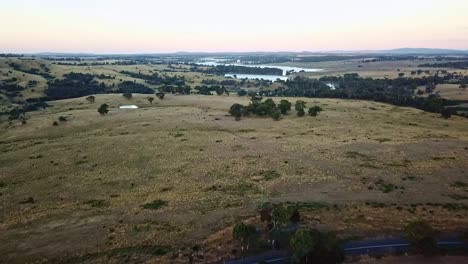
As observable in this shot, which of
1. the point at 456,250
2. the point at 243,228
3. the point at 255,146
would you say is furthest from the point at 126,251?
the point at 255,146

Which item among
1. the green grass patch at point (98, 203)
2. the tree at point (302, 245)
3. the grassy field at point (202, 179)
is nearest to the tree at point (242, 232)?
the grassy field at point (202, 179)

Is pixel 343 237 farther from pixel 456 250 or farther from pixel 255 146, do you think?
pixel 255 146

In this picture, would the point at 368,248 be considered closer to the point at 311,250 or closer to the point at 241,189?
the point at 311,250

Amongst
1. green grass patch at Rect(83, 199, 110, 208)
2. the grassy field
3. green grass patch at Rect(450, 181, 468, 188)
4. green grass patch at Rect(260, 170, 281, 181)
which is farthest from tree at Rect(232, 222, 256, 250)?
green grass patch at Rect(450, 181, 468, 188)

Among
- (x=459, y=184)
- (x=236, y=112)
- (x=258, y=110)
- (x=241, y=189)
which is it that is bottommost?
(x=236, y=112)

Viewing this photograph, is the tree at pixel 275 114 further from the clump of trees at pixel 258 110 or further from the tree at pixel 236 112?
the tree at pixel 236 112

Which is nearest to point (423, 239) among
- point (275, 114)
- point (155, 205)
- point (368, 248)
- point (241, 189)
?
point (368, 248)
